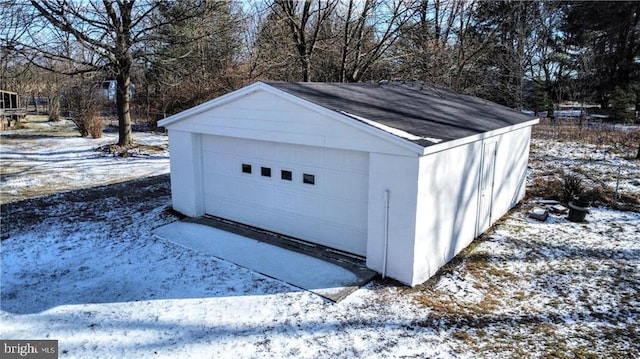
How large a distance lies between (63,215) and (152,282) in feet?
14.2

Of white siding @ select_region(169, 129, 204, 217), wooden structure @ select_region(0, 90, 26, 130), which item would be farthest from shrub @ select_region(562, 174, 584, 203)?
wooden structure @ select_region(0, 90, 26, 130)

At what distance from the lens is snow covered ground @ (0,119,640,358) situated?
4480 millimetres

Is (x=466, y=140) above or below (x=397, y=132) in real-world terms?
below

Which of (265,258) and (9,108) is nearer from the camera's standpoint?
(265,258)

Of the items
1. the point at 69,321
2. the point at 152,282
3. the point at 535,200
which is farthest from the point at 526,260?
the point at 69,321

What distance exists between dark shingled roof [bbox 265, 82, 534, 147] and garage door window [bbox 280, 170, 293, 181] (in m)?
1.34

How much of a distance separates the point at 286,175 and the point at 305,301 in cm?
250

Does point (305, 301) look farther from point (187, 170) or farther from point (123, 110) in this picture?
point (123, 110)

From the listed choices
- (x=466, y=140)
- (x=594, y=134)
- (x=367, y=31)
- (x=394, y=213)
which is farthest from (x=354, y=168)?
(x=594, y=134)

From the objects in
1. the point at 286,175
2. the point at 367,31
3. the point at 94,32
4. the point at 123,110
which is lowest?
the point at 286,175

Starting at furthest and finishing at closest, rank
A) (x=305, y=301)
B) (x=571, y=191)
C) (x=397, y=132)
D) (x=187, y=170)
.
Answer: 1. (x=571, y=191)
2. (x=187, y=170)
3. (x=397, y=132)
4. (x=305, y=301)

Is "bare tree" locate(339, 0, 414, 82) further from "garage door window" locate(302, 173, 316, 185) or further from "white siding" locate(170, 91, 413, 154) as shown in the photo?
"garage door window" locate(302, 173, 316, 185)

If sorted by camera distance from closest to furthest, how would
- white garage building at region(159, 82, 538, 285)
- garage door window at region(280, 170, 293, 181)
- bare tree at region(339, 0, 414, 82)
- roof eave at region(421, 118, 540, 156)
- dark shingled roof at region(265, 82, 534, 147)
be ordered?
roof eave at region(421, 118, 540, 156), white garage building at region(159, 82, 538, 285), dark shingled roof at region(265, 82, 534, 147), garage door window at region(280, 170, 293, 181), bare tree at region(339, 0, 414, 82)

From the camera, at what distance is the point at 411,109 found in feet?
24.5
